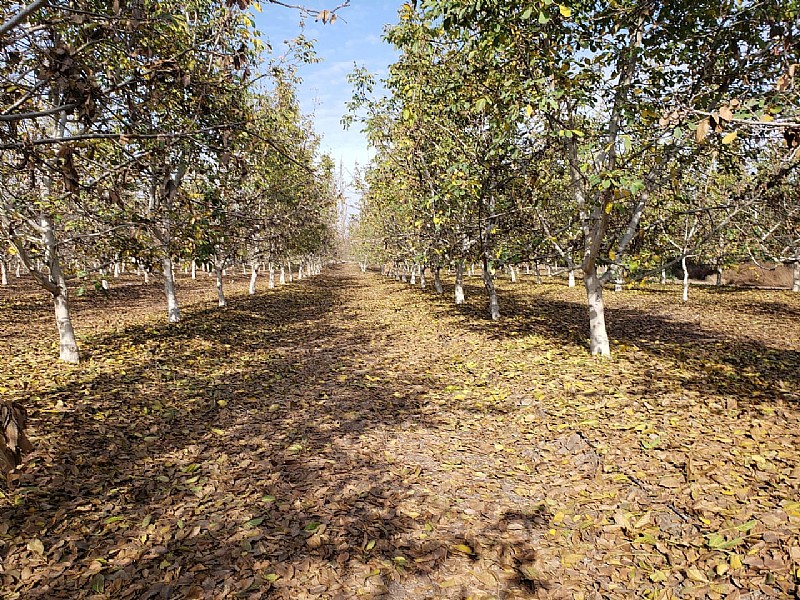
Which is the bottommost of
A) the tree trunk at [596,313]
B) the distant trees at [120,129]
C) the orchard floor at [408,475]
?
the orchard floor at [408,475]

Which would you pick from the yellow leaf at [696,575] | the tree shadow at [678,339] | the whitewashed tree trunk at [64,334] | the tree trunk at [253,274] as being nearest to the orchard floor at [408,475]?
the yellow leaf at [696,575]

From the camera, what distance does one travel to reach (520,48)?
29.0 feet

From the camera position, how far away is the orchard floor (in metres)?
4.13

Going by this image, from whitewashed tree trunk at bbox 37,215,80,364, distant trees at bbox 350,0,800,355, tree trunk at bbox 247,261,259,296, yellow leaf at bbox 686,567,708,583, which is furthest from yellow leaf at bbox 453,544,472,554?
tree trunk at bbox 247,261,259,296

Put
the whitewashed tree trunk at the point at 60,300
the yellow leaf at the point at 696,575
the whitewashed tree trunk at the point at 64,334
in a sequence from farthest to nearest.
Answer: the whitewashed tree trunk at the point at 64,334, the whitewashed tree trunk at the point at 60,300, the yellow leaf at the point at 696,575

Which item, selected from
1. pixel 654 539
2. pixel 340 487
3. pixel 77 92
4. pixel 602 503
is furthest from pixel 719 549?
pixel 77 92

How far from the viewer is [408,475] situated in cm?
605

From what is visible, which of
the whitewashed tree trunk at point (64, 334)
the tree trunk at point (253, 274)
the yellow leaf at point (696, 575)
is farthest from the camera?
the tree trunk at point (253, 274)

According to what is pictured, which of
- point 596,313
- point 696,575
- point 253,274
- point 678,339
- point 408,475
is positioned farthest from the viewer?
point 253,274

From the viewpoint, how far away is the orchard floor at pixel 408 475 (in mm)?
4133

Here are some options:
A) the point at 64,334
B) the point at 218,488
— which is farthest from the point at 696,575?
the point at 64,334

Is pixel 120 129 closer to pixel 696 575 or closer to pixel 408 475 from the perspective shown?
pixel 408 475

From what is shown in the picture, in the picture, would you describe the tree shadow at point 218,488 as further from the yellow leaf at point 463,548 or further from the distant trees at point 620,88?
the distant trees at point 620,88

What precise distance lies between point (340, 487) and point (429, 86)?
11.1 meters
